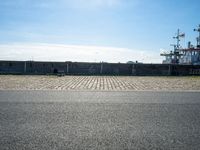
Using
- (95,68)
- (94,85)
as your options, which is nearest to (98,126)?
(94,85)

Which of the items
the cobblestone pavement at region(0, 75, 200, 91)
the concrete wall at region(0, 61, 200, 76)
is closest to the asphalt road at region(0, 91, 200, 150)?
the cobblestone pavement at region(0, 75, 200, 91)

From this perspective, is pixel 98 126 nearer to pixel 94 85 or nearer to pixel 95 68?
pixel 94 85

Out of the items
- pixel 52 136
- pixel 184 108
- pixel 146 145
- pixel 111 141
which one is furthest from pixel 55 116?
pixel 184 108

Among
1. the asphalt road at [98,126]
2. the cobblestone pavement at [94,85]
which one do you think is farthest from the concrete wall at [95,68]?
the asphalt road at [98,126]

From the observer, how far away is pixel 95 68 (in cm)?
4019

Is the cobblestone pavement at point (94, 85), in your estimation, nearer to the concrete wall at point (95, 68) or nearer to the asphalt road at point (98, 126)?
the asphalt road at point (98, 126)

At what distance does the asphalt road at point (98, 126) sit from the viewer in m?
5.51

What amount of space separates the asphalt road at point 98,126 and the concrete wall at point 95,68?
2934 cm

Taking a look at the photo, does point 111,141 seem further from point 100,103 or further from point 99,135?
point 100,103

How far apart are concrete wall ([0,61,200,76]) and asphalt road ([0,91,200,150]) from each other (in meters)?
→ 29.3

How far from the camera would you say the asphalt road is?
5512 millimetres

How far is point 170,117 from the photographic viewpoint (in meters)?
7.99

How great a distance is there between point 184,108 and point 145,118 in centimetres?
218

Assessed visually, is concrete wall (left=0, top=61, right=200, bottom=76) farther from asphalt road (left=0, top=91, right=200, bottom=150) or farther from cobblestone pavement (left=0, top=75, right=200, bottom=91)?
asphalt road (left=0, top=91, right=200, bottom=150)
